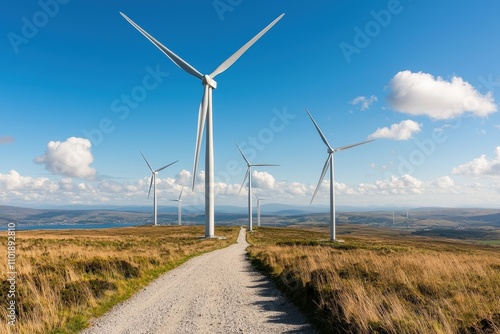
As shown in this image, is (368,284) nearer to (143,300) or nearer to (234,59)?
(143,300)

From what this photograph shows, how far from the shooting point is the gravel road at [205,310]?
416 inches

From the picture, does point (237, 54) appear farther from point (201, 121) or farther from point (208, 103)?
point (201, 121)

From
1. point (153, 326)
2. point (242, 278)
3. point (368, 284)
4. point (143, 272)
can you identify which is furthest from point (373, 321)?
point (143, 272)

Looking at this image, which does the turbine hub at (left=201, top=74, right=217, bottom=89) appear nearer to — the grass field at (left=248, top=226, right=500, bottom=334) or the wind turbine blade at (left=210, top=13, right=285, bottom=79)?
the wind turbine blade at (left=210, top=13, right=285, bottom=79)

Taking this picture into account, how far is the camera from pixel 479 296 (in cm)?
1175

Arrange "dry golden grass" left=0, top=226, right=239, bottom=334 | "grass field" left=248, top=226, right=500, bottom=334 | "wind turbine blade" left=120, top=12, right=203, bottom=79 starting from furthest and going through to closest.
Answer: "wind turbine blade" left=120, top=12, right=203, bottom=79
"dry golden grass" left=0, top=226, right=239, bottom=334
"grass field" left=248, top=226, right=500, bottom=334

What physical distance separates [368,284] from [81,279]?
43.0ft

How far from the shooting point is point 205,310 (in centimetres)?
1265

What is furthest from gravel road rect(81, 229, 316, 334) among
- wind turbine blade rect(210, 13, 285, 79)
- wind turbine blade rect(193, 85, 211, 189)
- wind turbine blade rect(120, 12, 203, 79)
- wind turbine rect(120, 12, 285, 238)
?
wind turbine blade rect(210, 13, 285, 79)

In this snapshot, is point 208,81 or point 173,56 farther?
point 208,81

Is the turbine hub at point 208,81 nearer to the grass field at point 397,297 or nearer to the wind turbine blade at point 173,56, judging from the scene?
the wind turbine blade at point 173,56

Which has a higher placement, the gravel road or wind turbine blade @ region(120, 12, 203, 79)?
wind turbine blade @ region(120, 12, 203, 79)

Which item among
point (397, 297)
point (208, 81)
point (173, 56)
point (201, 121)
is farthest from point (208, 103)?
point (397, 297)

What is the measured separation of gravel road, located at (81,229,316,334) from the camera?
34.7 ft
